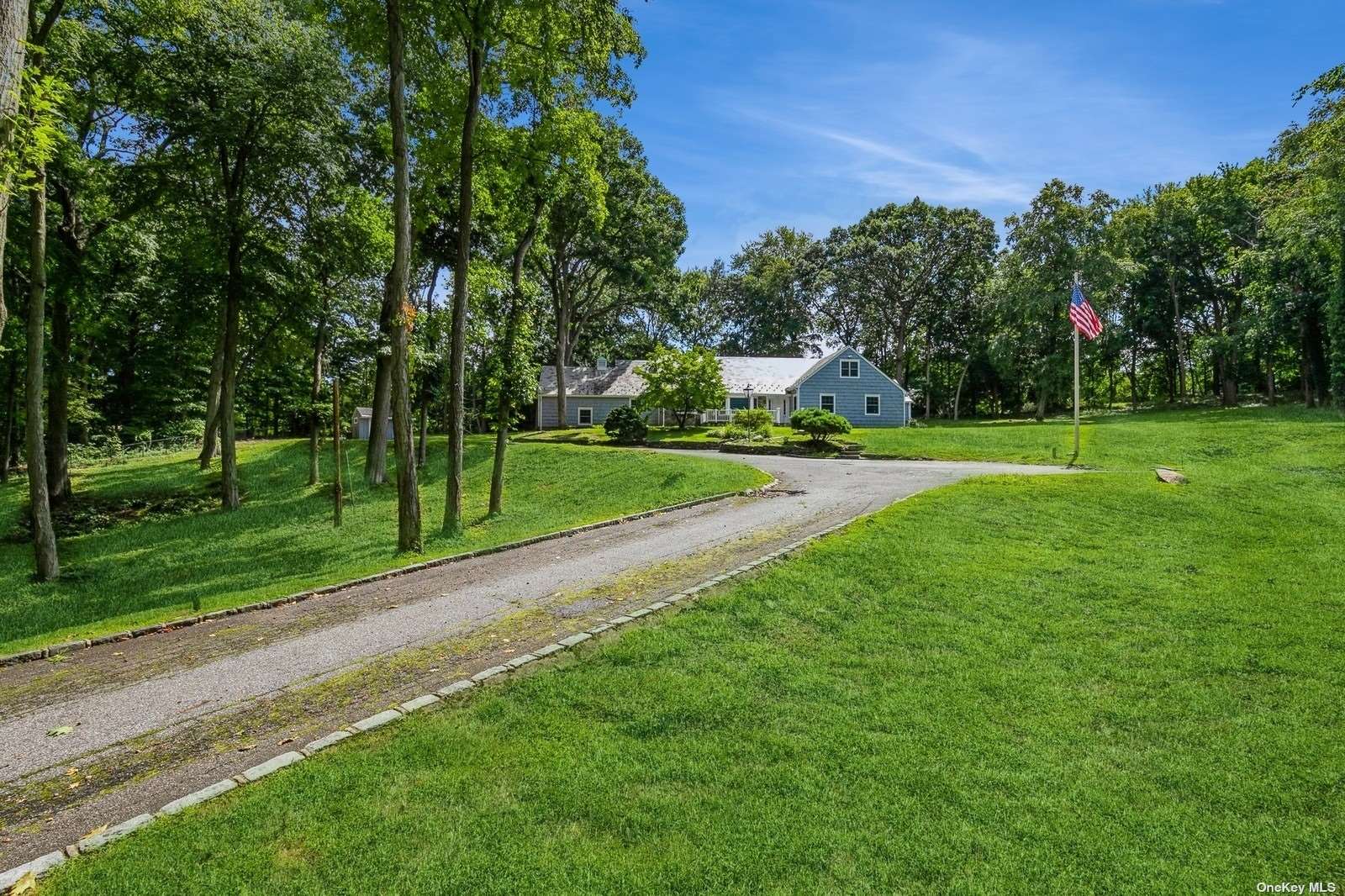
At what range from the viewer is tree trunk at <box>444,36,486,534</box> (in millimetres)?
10711

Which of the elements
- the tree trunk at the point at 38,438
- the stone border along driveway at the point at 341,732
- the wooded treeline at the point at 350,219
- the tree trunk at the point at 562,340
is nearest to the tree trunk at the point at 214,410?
the wooded treeline at the point at 350,219

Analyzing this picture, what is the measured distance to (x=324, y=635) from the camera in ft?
20.0

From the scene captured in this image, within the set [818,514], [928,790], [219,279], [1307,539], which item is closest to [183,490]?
[219,279]

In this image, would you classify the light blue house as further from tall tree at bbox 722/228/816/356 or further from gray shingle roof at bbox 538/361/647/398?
tall tree at bbox 722/228/816/356

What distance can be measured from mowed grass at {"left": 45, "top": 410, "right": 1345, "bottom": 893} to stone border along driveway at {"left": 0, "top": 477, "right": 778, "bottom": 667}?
4.10 meters

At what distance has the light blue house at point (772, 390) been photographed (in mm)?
36875

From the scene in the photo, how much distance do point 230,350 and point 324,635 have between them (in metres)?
11.7

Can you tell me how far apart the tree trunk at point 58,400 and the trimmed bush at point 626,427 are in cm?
1797

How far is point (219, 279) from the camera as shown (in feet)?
48.0

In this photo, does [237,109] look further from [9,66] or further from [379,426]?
[9,66]

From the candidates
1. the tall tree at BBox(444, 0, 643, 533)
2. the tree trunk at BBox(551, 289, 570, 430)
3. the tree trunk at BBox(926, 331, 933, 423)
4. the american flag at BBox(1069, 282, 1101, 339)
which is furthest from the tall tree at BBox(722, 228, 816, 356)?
the tall tree at BBox(444, 0, 643, 533)

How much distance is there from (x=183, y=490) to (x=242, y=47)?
10.9 metres

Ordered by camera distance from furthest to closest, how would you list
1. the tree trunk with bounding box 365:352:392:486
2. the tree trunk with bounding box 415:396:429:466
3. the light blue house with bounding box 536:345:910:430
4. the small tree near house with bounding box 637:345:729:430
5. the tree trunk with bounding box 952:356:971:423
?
the tree trunk with bounding box 952:356:971:423 < the light blue house with bounding box 536:345:910:430 < the small tree near house with bounding box 637:345:729:430 < the tree trunk with bounding box 415:396:429:466 < the tree trunk with bounding box 365:352:392:486

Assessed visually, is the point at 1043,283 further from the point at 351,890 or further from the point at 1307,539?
the point at 351,890
